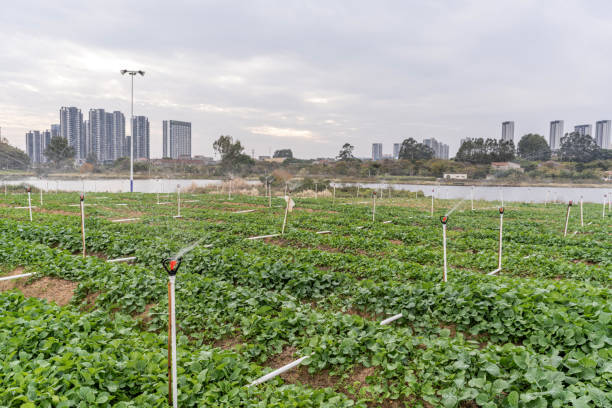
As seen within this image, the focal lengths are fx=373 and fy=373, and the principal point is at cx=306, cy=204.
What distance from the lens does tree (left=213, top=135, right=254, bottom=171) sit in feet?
145

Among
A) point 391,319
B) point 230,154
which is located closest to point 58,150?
point 230,154

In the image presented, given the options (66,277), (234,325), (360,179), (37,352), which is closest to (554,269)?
(234,325)

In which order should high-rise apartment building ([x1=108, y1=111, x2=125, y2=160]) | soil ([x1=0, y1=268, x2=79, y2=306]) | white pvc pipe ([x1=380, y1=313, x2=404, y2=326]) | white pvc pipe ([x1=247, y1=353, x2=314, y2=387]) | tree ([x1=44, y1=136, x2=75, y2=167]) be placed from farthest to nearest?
tree ([x1=44, y1=136, x2=75, y2=167])
high-rise apartment building ([x1=108, y1=111, x2=125, y2=160])
soil ([x1=0, y1=268, x2=79, y2=306])
white pvc pipe ([x1=380, y1=313, x2=404, y2=326])
white pvc pipe ([x1=247, y1=353, x2=314, y2=387])

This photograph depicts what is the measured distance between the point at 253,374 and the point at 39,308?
3.46 meters

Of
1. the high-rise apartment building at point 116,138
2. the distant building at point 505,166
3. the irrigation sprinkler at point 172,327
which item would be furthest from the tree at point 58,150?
the irrigation sprinkler at point 172,327

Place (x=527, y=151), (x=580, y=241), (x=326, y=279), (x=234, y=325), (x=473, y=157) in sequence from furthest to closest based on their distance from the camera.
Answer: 1. (x=527, y=151)
2. (x=473, y=157)
3. (x=580, y=241)
4. (x=326, y=279)
5. (x=234, y=325)

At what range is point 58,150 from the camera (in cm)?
6250

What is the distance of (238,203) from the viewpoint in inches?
1056

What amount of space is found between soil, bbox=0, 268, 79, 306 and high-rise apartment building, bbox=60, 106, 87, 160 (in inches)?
2334

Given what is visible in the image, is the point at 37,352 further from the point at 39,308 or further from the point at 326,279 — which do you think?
the point at 326,279

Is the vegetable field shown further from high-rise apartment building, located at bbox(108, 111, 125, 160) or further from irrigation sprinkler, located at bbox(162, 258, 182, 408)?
high-rise apartment building, located at bbox(108, 111, 125, 160)

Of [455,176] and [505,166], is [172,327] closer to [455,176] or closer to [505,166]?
[455,176]

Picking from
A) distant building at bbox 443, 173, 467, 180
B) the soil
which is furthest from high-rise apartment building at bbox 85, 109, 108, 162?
distant building at bbox 443, 173, 467, 180

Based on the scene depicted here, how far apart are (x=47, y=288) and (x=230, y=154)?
39440 mm
